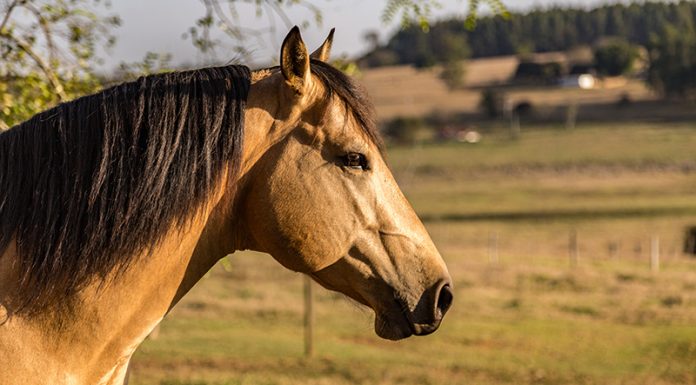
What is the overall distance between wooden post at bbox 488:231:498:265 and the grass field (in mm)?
261

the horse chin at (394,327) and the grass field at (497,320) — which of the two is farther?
the grass field at (497,320)

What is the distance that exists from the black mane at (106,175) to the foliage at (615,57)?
109 m

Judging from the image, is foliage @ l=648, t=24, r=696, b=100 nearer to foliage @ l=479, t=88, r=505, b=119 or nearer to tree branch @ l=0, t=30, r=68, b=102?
foliage @ l=479, t=88, r=505, b=119

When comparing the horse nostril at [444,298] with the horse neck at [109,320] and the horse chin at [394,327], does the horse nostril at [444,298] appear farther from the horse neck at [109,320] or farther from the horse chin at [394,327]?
the horse neck at [109,320]

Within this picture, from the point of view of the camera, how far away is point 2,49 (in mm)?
6875

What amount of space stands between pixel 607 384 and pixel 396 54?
117280 millimetres

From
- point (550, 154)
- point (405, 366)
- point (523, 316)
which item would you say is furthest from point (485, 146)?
point (405, 366)

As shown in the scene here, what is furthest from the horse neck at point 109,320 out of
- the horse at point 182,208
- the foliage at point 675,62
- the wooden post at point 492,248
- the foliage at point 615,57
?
the foliage at point 615,57

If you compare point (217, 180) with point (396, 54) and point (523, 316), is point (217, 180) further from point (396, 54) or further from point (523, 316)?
point (396, 54)

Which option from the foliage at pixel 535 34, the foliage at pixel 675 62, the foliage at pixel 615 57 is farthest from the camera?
the foliage at pixel 535 34

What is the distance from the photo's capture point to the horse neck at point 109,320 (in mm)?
2893

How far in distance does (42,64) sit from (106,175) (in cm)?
426

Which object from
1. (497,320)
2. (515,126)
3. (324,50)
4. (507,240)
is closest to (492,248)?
(507,240)

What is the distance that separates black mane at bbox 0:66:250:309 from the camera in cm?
292
